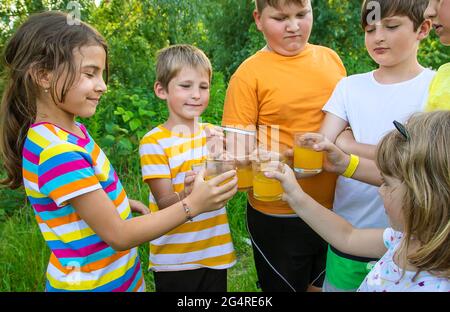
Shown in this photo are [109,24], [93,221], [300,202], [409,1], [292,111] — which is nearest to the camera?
[93,221]

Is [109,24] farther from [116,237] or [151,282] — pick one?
[116,237]

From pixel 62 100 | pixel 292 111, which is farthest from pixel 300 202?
pixel 62 100

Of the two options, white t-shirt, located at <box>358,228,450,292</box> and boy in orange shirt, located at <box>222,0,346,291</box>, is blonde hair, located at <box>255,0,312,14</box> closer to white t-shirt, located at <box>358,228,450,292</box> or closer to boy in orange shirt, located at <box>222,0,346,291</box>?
boy in orange shirt, located at <box>222,0,346,291</box>

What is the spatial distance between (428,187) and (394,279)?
32 centimetres

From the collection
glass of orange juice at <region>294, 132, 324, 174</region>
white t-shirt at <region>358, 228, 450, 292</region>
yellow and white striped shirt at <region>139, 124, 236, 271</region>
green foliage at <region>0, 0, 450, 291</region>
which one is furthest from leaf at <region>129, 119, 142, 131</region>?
white t-shirt at <region>358, 228, 450, 292</region>

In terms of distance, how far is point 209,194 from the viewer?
170 centimetres

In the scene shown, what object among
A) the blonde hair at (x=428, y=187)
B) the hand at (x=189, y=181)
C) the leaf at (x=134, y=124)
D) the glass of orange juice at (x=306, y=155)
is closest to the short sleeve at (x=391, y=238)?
the blonde hair at (x=428, y=187)

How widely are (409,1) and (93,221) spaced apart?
1.51 meters

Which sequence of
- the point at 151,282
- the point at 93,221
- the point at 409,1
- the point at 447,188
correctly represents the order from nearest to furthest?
the point at 447,188 → the point at 93,221 → the point at 409,1 → the point at 151,282

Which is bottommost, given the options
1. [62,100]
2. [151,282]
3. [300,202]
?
[151,282]

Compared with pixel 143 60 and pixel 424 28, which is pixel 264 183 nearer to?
pixel 424 28

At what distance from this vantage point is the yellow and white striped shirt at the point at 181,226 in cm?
210

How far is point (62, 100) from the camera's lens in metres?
1.66

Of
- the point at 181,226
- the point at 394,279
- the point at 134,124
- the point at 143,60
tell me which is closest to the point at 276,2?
the point at 181,226
